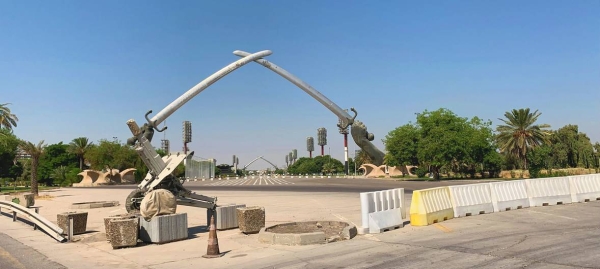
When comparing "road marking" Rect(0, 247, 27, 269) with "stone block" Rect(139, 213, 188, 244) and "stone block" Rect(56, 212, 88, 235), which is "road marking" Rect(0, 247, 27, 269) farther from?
"stone block" Rect(139, 213, 188, 244)

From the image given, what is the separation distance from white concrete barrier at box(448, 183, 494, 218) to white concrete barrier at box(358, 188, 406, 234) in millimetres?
2440

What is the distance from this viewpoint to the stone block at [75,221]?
492 inches

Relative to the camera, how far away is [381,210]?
1202 cm

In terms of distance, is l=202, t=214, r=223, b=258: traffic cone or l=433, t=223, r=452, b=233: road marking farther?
l=433, t=223, r=452, b=233: road marking

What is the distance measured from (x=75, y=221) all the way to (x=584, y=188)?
20.2 metres

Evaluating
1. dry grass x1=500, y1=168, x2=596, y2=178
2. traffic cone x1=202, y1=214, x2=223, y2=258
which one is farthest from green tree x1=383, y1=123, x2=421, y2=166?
traffic cone x1=202, y1=214, x2=223, y2=258

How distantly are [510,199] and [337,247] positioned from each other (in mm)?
9695

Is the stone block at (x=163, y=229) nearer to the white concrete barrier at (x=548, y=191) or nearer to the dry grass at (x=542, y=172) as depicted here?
the white concrete barrier at (x=548, y=191)

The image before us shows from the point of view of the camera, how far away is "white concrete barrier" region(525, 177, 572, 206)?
56.4 ft

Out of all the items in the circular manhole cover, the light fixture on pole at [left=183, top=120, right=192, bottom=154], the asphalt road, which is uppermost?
the light fixture on pole at [left=183, top=120, right=192, bottom=154]

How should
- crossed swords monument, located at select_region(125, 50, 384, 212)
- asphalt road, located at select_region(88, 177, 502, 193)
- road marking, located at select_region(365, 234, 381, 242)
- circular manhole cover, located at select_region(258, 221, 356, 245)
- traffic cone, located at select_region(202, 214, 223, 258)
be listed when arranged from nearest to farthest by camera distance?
traffic cone, located at select_region(202, 214, 223, 258), circular manhole cover, located at select_region(258, 221, 356, 245), road marking, located at select_region(365, 234, 381, 242), crossed swords monument, located at select_region(125, 50, 384, 212), asphalt road, located at select_region(88, 177, 502, 193)

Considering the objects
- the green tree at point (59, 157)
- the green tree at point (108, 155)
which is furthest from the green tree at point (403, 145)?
the green tree at point (59, 157)

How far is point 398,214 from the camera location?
41.3ft

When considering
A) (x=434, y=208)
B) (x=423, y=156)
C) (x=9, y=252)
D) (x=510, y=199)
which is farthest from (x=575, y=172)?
(x=9, y=252)
